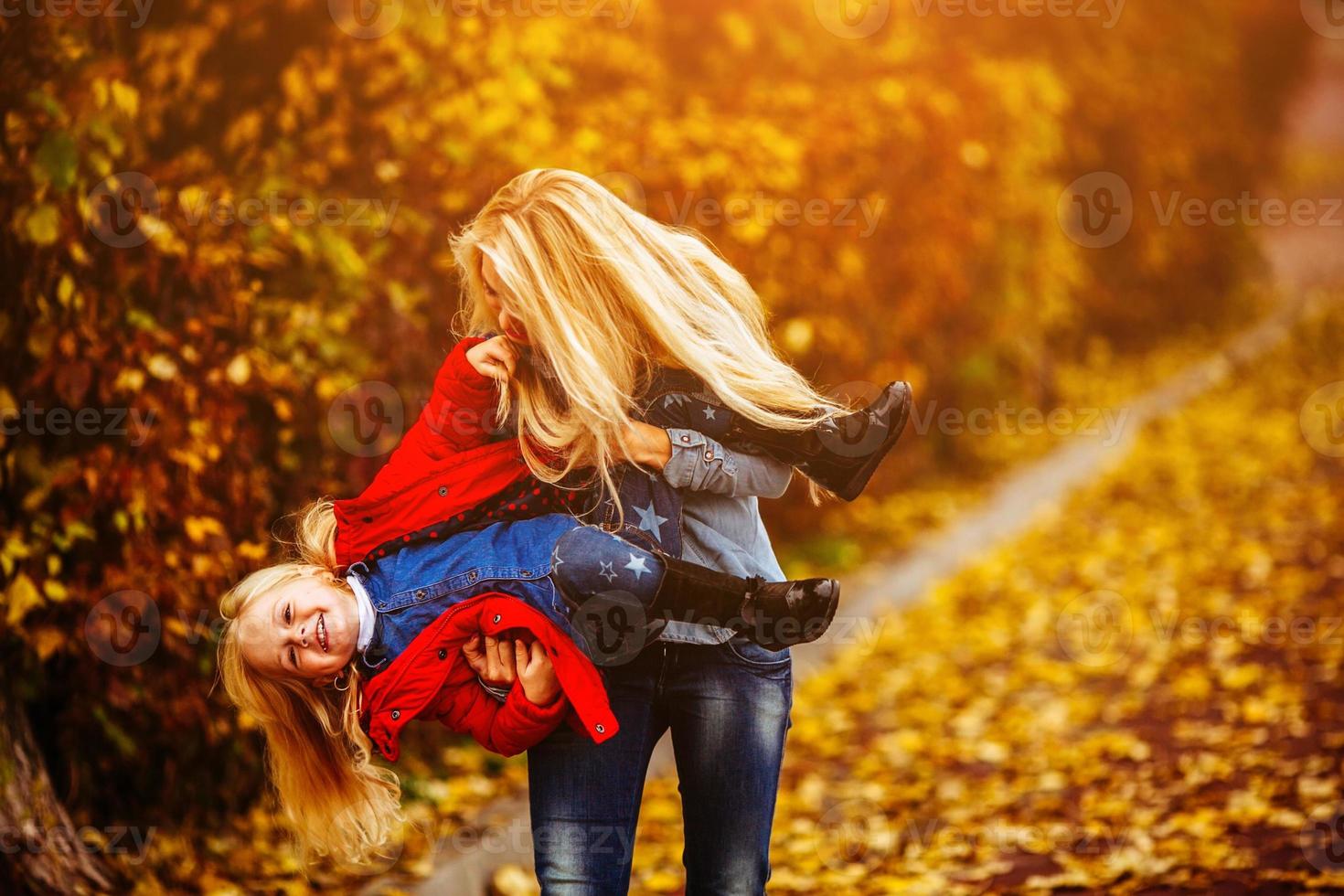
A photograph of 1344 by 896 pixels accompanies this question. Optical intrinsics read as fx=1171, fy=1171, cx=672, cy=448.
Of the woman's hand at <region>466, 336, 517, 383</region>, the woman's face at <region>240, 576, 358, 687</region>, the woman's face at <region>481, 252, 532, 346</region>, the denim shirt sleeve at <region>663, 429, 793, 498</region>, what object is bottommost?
the woman's face at <region>240, 576, 358, 687</region>

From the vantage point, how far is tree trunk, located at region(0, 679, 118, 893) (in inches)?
127

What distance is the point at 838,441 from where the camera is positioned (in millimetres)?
2139

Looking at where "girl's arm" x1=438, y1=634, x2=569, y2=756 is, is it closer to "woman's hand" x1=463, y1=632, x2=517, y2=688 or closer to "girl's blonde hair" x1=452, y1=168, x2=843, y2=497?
"woman's hand" x1=463, y1=632, x2=517, y2=688

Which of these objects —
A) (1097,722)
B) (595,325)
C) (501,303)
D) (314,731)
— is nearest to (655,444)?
(595,325)

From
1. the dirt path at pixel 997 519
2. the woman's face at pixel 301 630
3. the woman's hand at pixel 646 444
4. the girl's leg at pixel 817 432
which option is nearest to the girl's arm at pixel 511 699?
the woman's face at pixel 301 630

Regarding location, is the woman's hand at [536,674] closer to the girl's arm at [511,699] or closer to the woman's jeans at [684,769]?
the girl's arm at [511,699]

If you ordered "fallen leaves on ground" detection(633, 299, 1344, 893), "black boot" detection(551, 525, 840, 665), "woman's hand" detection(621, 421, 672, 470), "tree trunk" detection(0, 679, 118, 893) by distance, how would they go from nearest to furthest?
"black boot" detection(551, 525, 840, 665) → "woman's hand" detection(621, 421, 672, 470) → "tree trunk" detection(0, 679, 118, 893) → "fallen leaves on ground" detection(633, 299, 1344, 893)

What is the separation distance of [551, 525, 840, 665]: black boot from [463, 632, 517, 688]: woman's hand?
13 cm

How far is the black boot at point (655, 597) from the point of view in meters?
2.00

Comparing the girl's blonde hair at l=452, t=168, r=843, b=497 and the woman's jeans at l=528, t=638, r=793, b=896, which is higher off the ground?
the girl's blonde hair at l=452, t=168, r=843, b=497

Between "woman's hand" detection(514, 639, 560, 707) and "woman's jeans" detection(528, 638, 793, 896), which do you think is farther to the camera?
"woman's jeans" detection(528, 638, 793, 896)

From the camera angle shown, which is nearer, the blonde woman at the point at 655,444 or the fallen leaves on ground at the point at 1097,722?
the blonde woman at the point at 655,444

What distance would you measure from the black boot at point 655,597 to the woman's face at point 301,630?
396mm

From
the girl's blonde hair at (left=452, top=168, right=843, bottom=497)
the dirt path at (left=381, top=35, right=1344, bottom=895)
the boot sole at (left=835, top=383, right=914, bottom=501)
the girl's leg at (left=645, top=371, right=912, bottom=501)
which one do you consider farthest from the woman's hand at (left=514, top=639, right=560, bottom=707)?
the dirt path at (left=381, top=35, right=1344, bottom=895)
